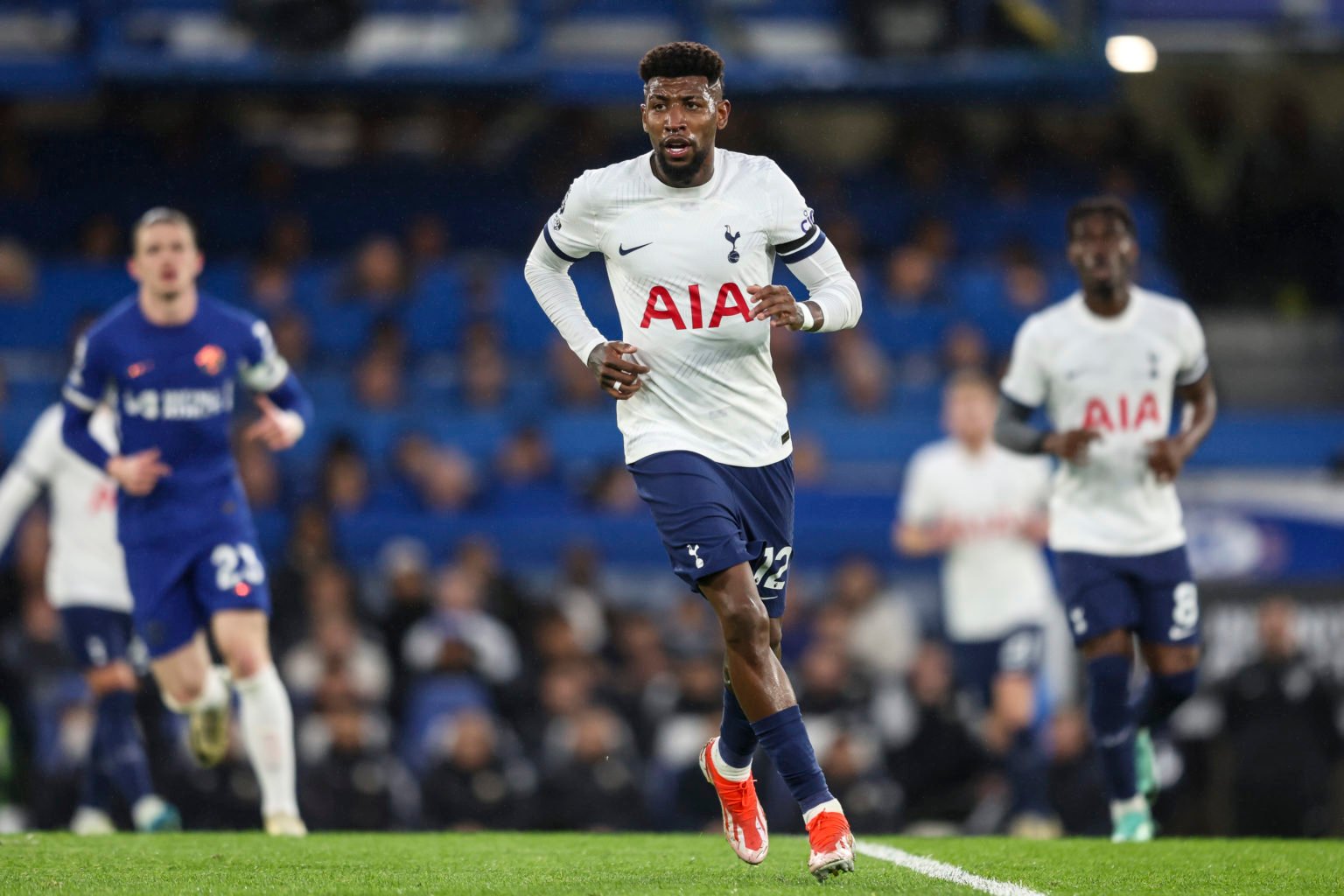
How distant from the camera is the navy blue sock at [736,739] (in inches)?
264

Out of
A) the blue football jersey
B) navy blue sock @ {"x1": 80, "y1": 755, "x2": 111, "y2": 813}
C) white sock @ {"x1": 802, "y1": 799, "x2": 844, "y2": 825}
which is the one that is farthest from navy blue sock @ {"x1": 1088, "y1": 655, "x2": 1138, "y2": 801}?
navy blue sock @ {"x1": 80, "y1": 755, "x2": 111, "y2": 813}

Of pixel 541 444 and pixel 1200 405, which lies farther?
pixel 541 444

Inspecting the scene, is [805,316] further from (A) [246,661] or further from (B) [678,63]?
(A) [246,661]

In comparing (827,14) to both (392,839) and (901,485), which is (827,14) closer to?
(901,485)

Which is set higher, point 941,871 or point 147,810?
point 941,871

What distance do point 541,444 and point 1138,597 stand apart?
7.59 m

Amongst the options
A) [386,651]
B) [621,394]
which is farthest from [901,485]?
[621,394]

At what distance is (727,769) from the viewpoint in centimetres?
672

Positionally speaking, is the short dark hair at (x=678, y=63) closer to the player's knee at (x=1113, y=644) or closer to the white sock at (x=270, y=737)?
the player's knee at (x=1113, y=644)

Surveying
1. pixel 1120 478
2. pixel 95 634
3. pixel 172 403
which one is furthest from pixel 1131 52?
pixel 172 403

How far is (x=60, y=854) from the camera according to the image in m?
7.01

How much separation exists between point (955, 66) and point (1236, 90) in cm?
569

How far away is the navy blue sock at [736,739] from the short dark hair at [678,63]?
7.05ft

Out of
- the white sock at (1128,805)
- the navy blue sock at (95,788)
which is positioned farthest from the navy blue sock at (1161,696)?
the navy blue sock at (95,788)
